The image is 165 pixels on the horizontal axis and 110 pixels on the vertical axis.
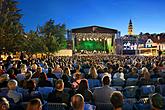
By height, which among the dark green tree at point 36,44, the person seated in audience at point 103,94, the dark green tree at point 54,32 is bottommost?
the person seated in audience at point 103,94

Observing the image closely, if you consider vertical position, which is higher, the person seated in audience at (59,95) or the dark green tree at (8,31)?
the dark green tree at (8,31)

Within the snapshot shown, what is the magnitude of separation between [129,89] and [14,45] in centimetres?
3133

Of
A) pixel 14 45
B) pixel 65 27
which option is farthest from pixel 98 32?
pixel 14 45

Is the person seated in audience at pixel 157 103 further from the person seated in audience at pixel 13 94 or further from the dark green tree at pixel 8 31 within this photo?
the dark green tree at pixel 8 31

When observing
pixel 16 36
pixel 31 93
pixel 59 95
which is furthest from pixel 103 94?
pixel 16 36

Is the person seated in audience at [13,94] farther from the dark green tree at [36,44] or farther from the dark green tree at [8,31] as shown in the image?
the dark green tree at [36,44]

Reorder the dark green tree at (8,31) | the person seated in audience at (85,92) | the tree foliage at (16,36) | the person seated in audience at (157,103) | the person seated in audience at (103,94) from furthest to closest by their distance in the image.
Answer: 1. the tree foliage at (16,36)
2. the dark green tree at (8,31)
3. the person seated in audience at (103,94)
4. the person seated in audience at (85,92)
5. the person seated in audience at (157,103)

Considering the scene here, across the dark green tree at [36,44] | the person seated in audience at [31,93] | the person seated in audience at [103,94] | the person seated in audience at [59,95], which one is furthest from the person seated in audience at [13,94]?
the dark green tree at [36,44]

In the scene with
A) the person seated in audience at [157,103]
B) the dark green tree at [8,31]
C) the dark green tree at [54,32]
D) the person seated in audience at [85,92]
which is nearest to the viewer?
the person seated in audience at [157,103]

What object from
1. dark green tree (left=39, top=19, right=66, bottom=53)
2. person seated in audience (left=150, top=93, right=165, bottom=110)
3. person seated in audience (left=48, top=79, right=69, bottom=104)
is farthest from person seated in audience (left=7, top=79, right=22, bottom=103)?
dark green tree (left=39, top=19, right=66, bottom=53)

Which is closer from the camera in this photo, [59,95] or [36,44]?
[59,95]

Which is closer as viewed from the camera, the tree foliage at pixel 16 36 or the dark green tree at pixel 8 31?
the dark green tree at pixel 8 31

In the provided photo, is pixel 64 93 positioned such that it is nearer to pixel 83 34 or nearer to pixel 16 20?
pixel 16 20

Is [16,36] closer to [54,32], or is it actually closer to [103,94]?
[54,32]
